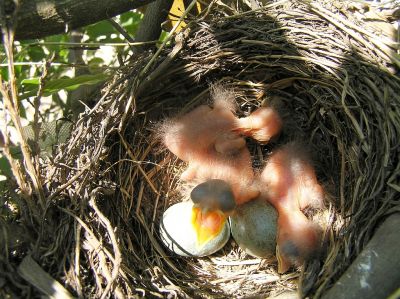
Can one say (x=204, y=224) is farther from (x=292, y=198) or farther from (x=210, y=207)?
(x=292, y=198)

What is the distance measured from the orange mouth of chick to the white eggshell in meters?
0.01

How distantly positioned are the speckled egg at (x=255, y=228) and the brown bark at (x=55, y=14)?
692 millimetres

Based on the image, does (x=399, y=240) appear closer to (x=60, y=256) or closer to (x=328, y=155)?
(x=328, y=155)

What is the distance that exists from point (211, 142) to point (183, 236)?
0.32m

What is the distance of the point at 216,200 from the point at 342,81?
475mm

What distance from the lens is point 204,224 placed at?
1.33 meters

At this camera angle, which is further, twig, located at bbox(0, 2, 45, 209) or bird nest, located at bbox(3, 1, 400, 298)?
bird nest, located at bbox(3, 1, 400, 298)

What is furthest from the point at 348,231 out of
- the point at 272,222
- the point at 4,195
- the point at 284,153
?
the point at 4,195

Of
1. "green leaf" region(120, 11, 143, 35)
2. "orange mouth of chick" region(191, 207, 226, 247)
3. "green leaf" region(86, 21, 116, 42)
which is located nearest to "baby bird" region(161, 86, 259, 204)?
"orange mouth of chick" region(191, 207, 226, 247)

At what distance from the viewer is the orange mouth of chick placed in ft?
4.36

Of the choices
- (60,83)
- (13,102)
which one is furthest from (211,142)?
(13,102)

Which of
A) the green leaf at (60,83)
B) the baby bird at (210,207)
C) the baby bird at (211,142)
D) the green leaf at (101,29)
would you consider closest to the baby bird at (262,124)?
the baby bird at (211,142)

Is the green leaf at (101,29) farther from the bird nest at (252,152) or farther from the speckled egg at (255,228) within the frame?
the speckled egg at (255,228)

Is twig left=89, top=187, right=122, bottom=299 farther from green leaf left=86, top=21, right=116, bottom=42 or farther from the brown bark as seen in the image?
green leaf left=86, top=21, right=116, bottom=42
